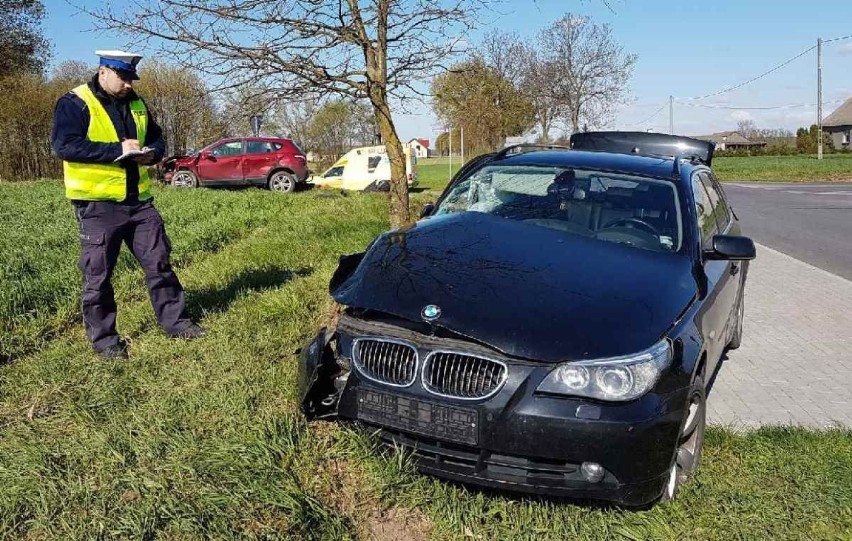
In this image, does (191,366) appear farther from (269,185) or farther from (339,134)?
(339,134)

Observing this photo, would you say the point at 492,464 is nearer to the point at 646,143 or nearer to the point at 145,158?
the point at 145,158

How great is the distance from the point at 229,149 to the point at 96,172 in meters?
18.4

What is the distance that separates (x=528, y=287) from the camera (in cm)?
312

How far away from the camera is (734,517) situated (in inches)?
117

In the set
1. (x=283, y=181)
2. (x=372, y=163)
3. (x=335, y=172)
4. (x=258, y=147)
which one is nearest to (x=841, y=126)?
(x=372, y=163)

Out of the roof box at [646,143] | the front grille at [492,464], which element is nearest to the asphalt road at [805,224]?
the roof box at [646,143]

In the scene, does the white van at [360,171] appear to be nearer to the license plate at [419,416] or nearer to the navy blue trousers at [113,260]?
the navy blue trousers at [113,260]

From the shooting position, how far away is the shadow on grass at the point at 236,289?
5.75 meters

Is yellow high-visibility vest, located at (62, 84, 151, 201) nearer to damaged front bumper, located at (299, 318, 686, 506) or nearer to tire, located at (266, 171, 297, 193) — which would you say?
damaged front bumper, located at (299, 318, 686, 506)

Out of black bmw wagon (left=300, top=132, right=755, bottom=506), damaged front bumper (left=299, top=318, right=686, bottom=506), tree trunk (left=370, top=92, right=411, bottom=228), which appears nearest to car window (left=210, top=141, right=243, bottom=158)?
tree trunk (left=370, top=92, right=411, bottom=228)

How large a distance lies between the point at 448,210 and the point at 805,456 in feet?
8.05

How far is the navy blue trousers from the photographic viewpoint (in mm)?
4504

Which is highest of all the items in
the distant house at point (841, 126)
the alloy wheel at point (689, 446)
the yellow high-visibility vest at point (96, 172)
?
the distant house at point (841, 126)

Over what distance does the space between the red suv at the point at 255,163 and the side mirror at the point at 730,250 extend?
19.1 m
